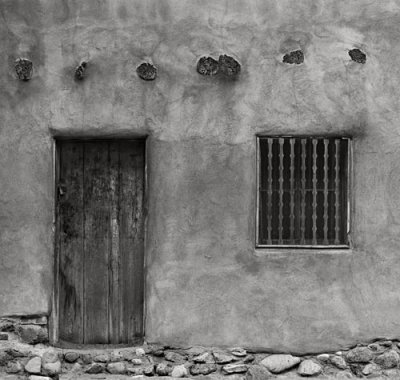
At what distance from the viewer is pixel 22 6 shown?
29.6 ft

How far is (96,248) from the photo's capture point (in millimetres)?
9180

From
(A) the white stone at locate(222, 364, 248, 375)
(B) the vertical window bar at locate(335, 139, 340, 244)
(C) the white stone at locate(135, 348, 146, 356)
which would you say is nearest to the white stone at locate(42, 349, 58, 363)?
(C) the white stone at locate(135, 348, 146, 356)

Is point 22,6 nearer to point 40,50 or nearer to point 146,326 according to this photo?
point 40,50

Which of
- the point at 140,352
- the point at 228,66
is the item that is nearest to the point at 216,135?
the point at 228,66

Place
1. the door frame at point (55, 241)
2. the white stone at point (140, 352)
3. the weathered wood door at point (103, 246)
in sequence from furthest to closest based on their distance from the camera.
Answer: the weathered wood door at point (103, 246) < the door frame at point (55, 241) < the white stone at point (140, 352)

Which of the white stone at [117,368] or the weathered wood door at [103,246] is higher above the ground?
the weathered wood door at [103,246]

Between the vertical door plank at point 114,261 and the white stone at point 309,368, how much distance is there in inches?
64.0

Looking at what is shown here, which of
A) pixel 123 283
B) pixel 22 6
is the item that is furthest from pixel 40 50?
pixel 123 283

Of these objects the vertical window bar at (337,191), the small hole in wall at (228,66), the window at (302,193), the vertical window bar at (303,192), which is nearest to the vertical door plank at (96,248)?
the small hole in wall at (228,66)

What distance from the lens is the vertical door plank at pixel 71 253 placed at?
9.18 m

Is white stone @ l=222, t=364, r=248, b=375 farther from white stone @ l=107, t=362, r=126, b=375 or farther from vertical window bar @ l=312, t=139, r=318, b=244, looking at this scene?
vertical window bar @ l=312, t=139, r=318, b=244

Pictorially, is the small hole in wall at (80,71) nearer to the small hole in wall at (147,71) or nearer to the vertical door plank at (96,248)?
the small hole in wall at (147,71)

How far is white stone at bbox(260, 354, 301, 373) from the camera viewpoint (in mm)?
8844

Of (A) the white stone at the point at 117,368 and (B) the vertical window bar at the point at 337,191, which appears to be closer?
(A) the white stone at the point at 117,368
